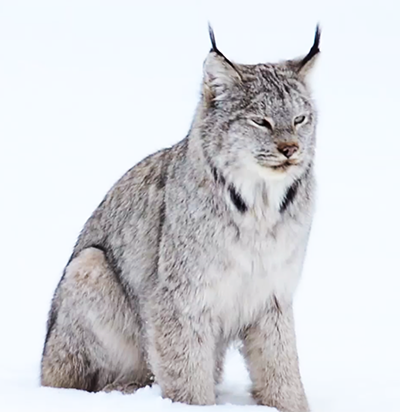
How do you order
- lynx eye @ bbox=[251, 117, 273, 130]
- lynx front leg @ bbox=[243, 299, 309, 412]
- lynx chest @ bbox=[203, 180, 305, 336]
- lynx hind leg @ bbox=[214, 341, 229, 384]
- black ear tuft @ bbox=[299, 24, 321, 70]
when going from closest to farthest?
lynx eye @ bbox=[251, 117, 273, 130] < lynx chest @ bbox=[203, 180, 305, 336] < black ear tuft @ bbox=[299, 24, 321, 70] < lynx front leg @ bbox=[243, 299, 309, 412] < lynx hind leg @ bbox=[214, 341, 229, 384]

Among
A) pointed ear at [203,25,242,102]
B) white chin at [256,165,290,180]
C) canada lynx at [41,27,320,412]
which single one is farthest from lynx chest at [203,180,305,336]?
pointed ear at [203,25,242,102]

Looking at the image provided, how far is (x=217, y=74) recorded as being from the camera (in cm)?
770

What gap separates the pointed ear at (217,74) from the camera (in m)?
7.63

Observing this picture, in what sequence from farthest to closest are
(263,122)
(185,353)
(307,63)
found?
(307,63), (185,353), (263,122)

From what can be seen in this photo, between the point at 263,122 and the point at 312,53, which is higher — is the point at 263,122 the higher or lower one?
the lower one

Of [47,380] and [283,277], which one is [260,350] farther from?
[47,380]

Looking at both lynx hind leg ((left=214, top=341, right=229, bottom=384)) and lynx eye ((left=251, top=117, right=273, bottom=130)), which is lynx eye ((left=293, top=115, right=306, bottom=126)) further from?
lynx hind leg ((left=214, top=341, right=229, bottom=384))

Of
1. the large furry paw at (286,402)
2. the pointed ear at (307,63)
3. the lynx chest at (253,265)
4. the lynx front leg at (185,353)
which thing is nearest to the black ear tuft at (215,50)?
the pointed ear at (307,63)

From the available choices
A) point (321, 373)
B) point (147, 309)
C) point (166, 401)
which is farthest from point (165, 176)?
point (321, 373)

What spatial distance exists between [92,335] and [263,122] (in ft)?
Result: 6.27

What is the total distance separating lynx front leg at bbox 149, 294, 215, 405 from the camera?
774 centimetres

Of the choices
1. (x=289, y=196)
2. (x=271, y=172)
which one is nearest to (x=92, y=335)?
(x=289, y=196)

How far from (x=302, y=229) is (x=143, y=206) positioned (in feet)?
3.67

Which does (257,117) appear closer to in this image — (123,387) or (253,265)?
(253,265)
